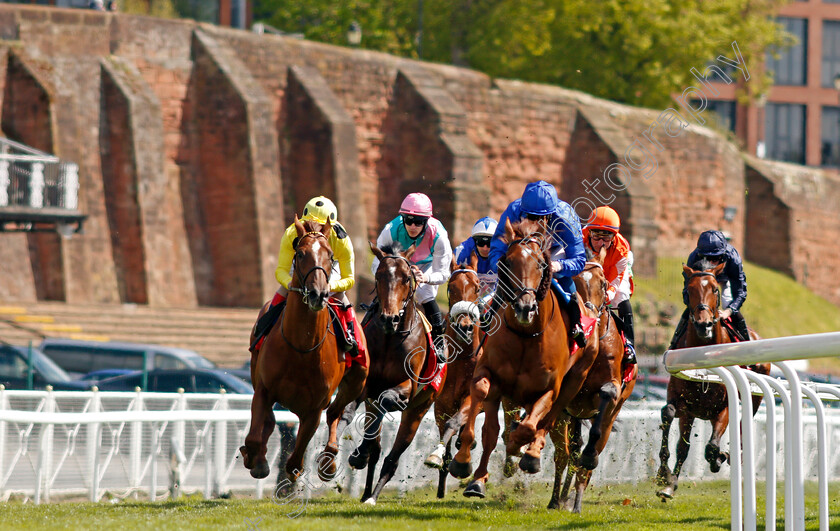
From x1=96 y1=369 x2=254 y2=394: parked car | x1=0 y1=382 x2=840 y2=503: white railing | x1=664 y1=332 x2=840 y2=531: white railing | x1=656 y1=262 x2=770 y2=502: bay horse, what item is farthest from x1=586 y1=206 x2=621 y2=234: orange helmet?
x1=96 y1=369 x2=254 y2=394: parked car

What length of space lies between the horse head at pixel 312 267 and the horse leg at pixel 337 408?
1.34m

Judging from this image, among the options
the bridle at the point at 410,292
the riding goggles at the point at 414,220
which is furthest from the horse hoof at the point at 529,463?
the riding goggles at the point at 414,220

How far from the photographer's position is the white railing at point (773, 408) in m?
6.67

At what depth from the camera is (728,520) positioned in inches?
467

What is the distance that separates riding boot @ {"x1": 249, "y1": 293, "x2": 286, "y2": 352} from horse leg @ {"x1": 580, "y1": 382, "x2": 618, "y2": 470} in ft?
9.54

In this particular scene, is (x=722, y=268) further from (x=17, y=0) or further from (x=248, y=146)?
(x=17, y=0)

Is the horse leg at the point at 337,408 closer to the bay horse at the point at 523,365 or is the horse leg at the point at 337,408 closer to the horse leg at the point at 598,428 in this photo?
the bay horse at the point at 523,365

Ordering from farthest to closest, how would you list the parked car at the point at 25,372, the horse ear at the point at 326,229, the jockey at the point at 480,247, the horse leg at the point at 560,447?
the parked car at the point at 25,372 < the jockey at the point at 480,247 < the horse leg at the point at 560,447 < the horse ear at the point at 326,229

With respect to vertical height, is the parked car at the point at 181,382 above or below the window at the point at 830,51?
below

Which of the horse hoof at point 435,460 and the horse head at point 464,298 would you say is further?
the horse hoof at point 435,460

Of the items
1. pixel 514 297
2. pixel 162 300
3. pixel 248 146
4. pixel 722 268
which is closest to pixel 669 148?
pixel 248 146

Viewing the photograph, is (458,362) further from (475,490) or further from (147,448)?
(147,448)

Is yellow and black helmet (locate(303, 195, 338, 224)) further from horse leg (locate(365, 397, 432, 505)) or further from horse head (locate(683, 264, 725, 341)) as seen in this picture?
horse head (locate(683, 264, 725, 341))

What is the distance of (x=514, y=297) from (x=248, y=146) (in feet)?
89.6
